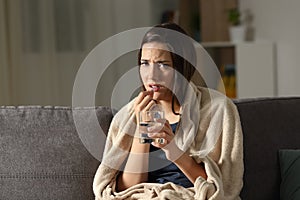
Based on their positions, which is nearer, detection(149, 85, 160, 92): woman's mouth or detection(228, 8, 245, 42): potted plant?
detection(149, 85, 160, 92): woman's mouth

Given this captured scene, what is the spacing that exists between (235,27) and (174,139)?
2.72m

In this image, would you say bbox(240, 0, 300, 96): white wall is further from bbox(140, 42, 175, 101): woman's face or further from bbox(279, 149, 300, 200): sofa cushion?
bbox(140, 42, 175, 101): woman's face

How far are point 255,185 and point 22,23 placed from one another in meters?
1.87

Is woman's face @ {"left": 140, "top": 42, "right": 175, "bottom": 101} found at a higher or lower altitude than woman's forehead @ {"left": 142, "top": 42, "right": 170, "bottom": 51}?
lower

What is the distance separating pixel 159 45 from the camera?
1.99 metres

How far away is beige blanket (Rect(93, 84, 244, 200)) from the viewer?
196 cm

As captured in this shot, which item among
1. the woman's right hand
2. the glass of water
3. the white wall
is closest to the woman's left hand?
the glass of water

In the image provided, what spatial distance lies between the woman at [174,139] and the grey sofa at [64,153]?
11cm

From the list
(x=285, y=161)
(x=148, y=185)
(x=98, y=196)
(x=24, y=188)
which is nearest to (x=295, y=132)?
(x=285, y=161)

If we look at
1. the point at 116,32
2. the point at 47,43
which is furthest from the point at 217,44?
the point at 47,43

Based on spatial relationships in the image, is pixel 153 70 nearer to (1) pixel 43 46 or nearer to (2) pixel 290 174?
(2) pixel 290 174

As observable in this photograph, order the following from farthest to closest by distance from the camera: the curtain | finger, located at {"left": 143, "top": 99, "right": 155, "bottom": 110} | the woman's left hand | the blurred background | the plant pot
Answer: the plant pot, the blurred background, the curtain, finger, located at {"left": 143, "top": 99, "right": 155, "bottom": 110}, the woman's left hand

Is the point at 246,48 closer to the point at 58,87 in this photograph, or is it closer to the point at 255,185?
the point at 58,87

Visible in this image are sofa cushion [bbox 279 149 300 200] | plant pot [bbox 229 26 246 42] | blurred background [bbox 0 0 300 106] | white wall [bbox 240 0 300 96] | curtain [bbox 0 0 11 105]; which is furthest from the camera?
plant pot [bbox 229 26 246 42]
